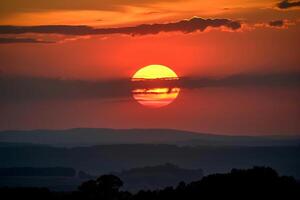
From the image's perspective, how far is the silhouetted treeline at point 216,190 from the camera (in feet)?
292

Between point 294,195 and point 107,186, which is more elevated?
point 107,186

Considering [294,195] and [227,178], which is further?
[227,178]

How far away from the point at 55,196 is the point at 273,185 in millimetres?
22187

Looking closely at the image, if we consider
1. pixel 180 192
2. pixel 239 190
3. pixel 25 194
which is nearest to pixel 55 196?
pixel 25 194

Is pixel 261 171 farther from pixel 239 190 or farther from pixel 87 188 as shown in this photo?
pixel 87 188

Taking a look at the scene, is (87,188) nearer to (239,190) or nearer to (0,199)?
(0,199)

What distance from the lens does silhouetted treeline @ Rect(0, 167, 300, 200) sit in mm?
89000

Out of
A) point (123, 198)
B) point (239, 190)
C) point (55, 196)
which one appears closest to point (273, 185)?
point (239, 190)

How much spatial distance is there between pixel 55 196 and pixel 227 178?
1738 centimetres

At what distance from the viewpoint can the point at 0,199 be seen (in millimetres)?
96062

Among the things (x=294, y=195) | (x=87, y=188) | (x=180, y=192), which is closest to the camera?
(x=294, y=195)

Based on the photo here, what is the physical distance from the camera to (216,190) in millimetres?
90938

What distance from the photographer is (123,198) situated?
308 feet

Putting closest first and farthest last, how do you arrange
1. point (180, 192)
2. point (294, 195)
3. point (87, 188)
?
point (294, 195) → point (180, 192) → point (87, 188)
